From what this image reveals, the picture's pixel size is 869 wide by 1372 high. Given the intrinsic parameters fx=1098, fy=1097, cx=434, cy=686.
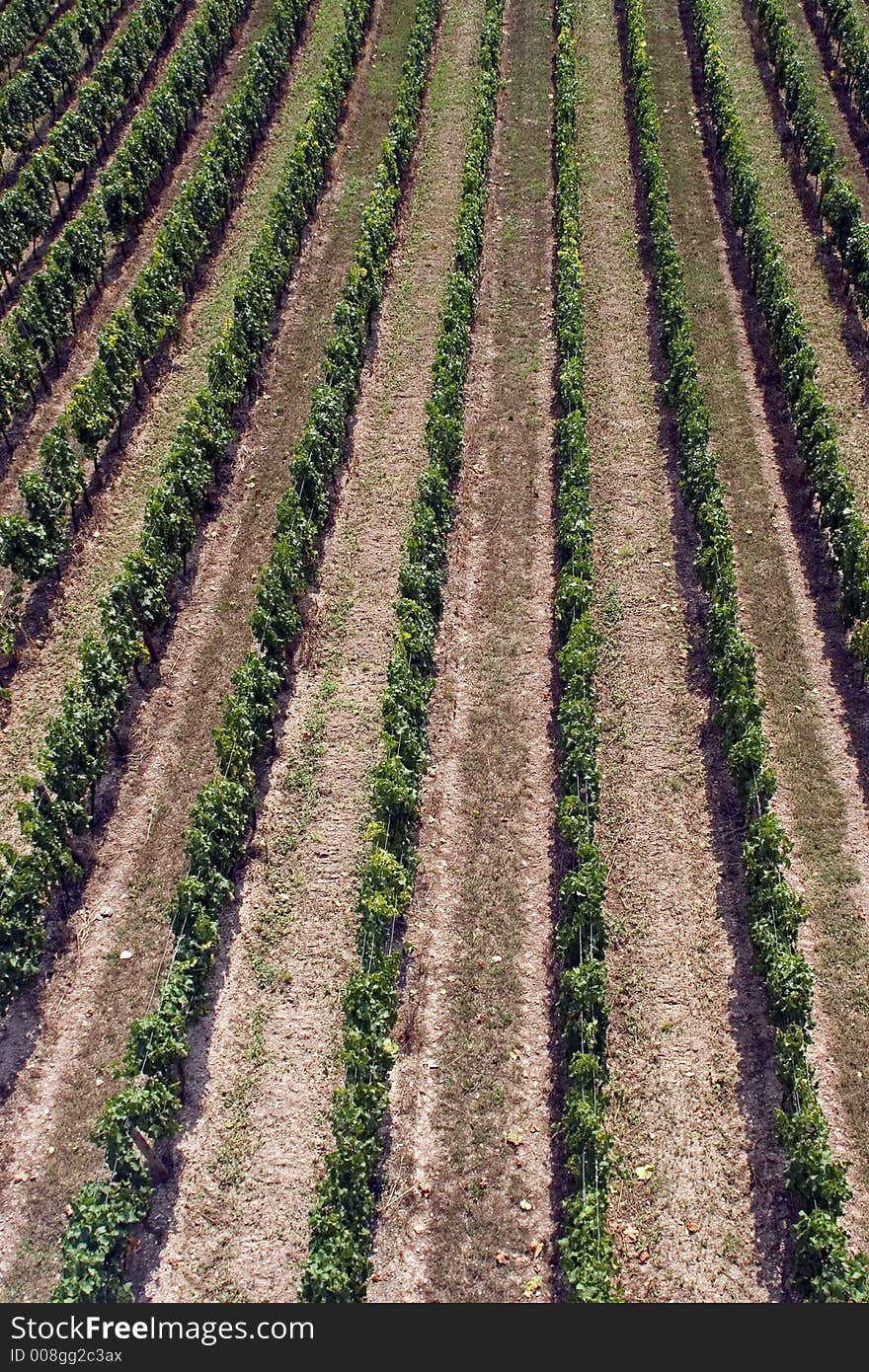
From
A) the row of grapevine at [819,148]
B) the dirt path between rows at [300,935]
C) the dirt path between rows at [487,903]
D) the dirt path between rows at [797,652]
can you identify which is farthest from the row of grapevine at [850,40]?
the dirt path between rows at [300,935]

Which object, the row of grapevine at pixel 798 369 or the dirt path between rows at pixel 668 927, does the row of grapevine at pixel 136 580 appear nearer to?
the dirt path between rows at pixel 668 927

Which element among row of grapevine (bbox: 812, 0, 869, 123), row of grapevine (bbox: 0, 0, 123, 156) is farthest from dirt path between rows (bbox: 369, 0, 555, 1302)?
row of grapevine (bbox: 0, 0, 123, 156)

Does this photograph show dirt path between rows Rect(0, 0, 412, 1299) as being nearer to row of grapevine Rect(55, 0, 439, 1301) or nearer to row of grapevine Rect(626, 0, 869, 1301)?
row of grapevine Rect(55, 0, 439, 1301)

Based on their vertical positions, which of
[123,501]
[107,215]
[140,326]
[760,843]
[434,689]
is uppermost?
[107,215]

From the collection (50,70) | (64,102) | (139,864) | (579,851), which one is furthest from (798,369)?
(50,70)

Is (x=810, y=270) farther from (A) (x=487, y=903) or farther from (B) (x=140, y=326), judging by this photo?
(A) (x=487, y=903)

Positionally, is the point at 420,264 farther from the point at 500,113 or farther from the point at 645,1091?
the point at 645,1091

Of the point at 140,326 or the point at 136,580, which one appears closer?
the point at 136,580
